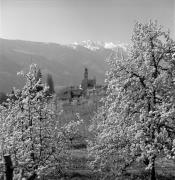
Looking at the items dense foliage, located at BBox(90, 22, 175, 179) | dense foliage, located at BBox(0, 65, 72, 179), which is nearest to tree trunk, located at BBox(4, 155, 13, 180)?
dense foliage, located at BBox(0, 65, 72, 179)

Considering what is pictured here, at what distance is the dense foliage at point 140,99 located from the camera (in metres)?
23.7

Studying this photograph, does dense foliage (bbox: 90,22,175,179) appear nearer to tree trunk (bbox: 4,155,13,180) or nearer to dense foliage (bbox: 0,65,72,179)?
dense foliage (bbox: 0,65,72,179)

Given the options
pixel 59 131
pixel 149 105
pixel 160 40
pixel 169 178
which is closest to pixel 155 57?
pixel 160 40

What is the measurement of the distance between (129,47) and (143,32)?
1.40 metres

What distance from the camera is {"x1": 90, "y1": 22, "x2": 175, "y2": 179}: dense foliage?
23656mm

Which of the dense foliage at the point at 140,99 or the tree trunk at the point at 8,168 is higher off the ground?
the dense foliage at the point at 140,99

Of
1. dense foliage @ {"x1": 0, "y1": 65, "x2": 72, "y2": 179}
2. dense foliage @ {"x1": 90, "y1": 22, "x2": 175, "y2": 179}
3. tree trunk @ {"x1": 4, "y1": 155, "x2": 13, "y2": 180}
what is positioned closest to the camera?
tree trunk @ {"x1": 4, "y1": 155, "x2": 13, "y2": 180}

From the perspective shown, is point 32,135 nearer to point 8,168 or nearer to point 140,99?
point 8,168

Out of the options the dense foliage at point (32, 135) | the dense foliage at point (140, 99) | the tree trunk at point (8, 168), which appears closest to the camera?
the tree trunk at point (8, 168)

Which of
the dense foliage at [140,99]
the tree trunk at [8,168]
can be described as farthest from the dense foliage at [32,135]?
the dense foliage at [140,99]

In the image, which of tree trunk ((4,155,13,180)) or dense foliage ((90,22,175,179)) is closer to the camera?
tree trunk ((4,155,13,180))

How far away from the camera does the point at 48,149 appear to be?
26.8m

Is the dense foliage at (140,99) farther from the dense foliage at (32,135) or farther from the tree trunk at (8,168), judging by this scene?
the tree trunk at (8,168)

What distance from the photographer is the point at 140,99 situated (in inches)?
1006
